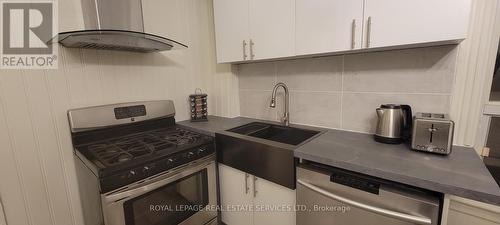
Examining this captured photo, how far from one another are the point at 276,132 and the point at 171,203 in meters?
0.91

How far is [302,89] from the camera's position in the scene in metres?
1.61

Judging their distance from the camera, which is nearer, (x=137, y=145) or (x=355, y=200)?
(x=355, y=200)

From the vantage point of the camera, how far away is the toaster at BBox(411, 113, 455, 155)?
91cm

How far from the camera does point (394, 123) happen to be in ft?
3.59

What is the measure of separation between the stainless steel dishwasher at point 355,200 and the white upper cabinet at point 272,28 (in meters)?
0.76

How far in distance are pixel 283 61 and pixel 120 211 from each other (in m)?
1.43

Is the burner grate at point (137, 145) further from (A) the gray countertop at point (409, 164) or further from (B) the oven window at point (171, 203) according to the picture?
(A) the gray countertop at point (409, 164)

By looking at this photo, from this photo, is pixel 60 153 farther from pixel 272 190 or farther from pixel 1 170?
pixel 272 190

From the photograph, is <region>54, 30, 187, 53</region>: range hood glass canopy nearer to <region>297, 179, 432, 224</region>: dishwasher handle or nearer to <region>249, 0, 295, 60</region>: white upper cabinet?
<region>249, 0, 295, 60</region>: white upper cabinet

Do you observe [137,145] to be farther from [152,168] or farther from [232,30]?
[232,30]

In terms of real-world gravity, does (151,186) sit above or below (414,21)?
below

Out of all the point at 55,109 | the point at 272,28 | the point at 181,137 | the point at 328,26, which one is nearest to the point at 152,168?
the point at 181,137

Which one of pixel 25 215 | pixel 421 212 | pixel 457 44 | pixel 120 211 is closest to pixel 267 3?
pixel 457 44

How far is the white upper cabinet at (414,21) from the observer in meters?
0.85
